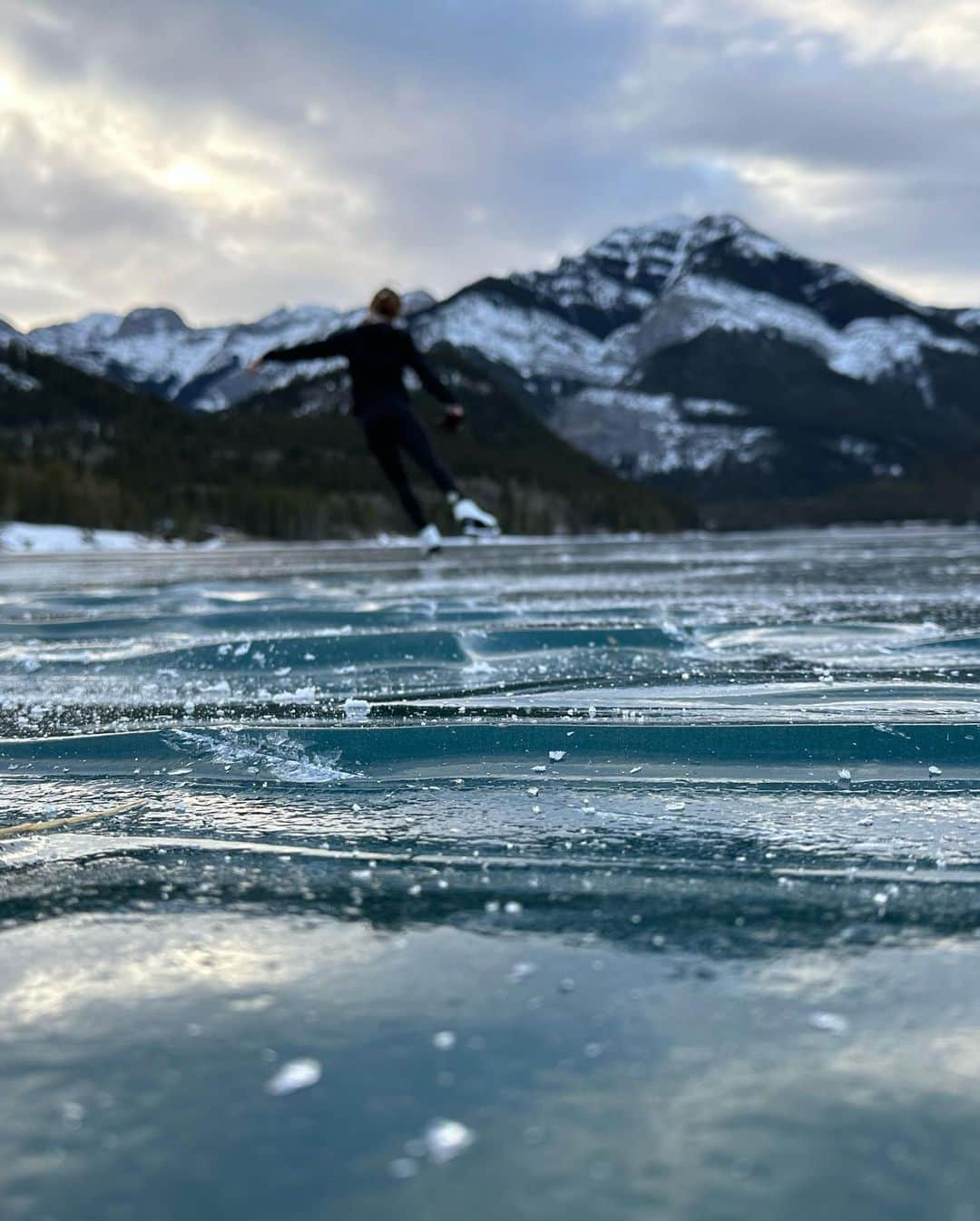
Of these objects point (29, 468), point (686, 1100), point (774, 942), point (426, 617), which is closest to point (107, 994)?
point (686, 1100)

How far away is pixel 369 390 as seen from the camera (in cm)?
788

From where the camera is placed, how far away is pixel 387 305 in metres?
7.69

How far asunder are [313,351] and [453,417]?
4.31 ft

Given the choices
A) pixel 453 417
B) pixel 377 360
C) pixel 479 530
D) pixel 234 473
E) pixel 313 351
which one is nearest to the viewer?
pixel 453 417

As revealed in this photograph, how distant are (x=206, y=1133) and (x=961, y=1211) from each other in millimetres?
639

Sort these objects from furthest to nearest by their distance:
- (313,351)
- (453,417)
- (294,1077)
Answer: (313,351) < (453,417) < (294,1077)

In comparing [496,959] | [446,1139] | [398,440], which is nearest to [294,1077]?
[446,1139]

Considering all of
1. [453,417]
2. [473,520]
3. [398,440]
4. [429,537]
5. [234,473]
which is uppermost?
[234,473]

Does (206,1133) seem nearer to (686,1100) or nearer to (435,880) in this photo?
(686,1100)

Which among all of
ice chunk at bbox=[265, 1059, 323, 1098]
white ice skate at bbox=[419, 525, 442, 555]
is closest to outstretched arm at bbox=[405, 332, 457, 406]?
white ice skate at bbox=[419, 525, 442, 555]

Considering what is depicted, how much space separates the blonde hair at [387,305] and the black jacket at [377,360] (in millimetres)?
102

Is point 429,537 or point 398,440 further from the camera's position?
point 429,537

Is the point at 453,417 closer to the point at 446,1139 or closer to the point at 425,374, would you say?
the point at 425,374

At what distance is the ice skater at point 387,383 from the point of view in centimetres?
764
